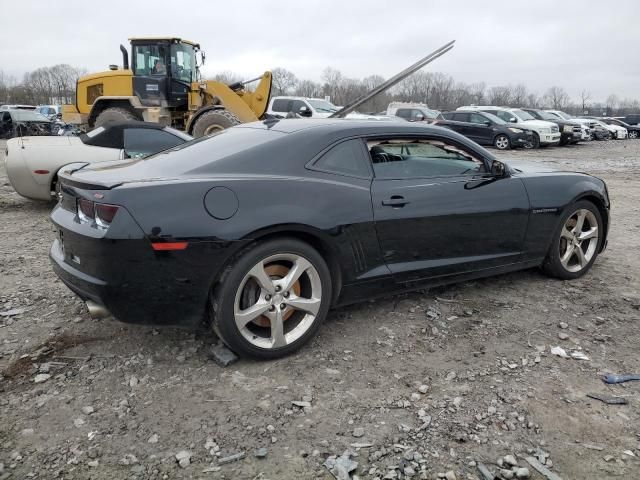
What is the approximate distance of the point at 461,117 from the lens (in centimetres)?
2094

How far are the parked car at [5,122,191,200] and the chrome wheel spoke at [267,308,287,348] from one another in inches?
176

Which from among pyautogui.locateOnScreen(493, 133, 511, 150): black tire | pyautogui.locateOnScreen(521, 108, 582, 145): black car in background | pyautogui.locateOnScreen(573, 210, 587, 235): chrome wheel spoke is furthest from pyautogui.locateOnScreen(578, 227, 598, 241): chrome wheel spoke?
pyautogui.locateOnScreen(521, 108, 582, 145): black car in background

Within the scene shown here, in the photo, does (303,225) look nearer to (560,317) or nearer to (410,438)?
(410,438)

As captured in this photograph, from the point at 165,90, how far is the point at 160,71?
481mm

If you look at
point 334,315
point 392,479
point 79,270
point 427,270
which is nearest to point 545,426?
point 392,479

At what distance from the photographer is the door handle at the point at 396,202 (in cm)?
340

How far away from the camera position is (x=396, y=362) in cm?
314

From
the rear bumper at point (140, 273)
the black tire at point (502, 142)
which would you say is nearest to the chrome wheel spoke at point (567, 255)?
the rear bumper at point (140, 273)

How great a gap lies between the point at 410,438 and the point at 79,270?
6.57ft

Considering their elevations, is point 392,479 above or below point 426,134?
below

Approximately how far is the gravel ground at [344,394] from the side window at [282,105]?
52.7 feet

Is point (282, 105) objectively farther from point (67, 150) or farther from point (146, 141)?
point (67, 150)

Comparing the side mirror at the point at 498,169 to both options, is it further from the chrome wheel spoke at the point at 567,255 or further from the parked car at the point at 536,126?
the parked car at the point at 536,126

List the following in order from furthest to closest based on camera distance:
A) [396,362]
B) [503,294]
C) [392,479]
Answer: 1. [503,294]
2. [396,362]
3. [392,479]
